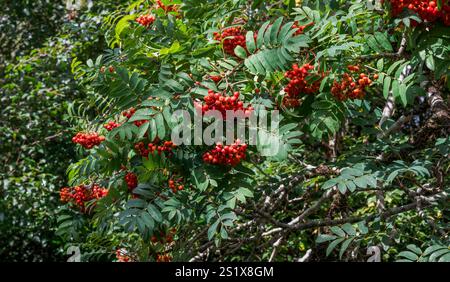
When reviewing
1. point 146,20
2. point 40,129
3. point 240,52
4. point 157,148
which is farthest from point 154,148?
point 40,129

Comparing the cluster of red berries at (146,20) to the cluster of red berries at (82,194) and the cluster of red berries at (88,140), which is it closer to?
the cluster of red berries at (88,140)

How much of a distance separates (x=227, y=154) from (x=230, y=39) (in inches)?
20.2

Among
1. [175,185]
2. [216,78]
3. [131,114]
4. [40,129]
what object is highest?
[216,78]

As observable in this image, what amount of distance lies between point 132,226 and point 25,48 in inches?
189

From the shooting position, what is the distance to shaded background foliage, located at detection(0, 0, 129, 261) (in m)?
5.21

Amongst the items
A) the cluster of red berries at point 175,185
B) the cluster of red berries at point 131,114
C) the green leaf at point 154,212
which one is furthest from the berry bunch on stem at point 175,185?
the cluster of red berries at point 131,114

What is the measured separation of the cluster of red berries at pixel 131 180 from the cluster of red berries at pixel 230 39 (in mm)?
624

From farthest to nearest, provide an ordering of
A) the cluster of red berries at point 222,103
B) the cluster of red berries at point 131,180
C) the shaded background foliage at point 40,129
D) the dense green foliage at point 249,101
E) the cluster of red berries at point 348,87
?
1. the shaded background foliage at point 40,129
2. the cluster of red berries at point 131,180
3. the cluster of red berries at point 348,87
4. the dense green foliage at point 249,101
5. the cluster of red berries at point 222,103

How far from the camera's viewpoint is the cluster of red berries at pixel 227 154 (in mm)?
2160

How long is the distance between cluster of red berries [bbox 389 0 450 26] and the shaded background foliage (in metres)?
3.48

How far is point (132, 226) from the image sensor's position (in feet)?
7.57

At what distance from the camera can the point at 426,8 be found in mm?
2143

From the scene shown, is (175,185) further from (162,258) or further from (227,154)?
(162,258)
